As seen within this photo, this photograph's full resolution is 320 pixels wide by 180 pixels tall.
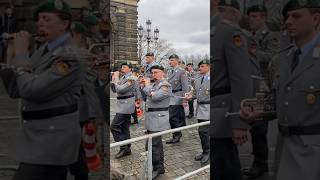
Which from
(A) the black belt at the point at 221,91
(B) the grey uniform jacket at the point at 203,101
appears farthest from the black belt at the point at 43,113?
(B) the grey uniform jacket at the point at 203,101

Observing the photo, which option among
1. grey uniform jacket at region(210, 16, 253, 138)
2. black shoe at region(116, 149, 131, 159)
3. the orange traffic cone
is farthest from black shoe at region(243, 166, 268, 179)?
black shoe at region(116, 149, 131, 159)

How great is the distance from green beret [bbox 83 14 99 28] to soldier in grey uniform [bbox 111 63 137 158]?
18.8 ft

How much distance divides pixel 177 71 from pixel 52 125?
703 centimetres

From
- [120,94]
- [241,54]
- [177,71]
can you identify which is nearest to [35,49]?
[241,54]

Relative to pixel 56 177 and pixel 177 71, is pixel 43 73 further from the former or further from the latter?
pixel 177 71

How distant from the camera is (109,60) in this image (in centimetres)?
185

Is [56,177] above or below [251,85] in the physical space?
below

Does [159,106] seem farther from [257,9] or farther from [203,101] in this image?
[257,9]

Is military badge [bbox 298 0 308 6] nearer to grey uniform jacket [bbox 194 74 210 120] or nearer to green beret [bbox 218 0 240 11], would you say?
green beret [bbox 218 0 240 11]

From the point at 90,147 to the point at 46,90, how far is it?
32 centimetres

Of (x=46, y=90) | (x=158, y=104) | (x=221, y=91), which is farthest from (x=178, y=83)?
(x=46, y=90)

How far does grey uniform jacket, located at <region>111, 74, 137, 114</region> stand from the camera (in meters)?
7.82

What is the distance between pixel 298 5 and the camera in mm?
1695

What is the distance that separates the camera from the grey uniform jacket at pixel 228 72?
183 cm
